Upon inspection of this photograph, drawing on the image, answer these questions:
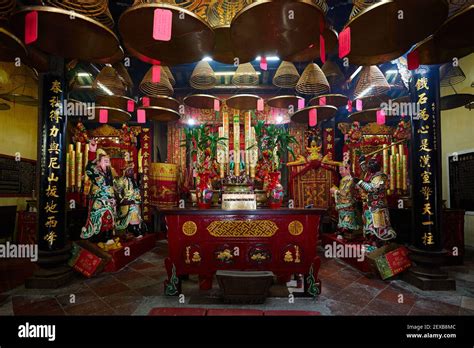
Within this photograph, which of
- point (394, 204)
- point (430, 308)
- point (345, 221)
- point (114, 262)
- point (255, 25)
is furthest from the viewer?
point (394, 204)

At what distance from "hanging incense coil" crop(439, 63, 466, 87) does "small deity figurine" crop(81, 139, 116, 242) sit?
23.8 ft

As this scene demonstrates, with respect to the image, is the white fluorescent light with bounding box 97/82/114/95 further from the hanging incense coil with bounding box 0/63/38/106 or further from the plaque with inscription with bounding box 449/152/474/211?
the plaque with inscription with bounding box 449/152/474/211

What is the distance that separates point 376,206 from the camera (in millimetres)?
5254

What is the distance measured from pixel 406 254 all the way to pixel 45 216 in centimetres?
638

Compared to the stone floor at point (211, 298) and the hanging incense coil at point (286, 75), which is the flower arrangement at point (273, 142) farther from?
the stone floor at point (211, 298)

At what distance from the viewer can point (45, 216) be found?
14.2 feet

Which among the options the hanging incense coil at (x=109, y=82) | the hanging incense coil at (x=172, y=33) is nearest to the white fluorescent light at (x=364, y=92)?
the hanging incense coil at (x=172, y=33)

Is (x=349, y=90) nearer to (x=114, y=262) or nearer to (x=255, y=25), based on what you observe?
(x=255, y=25)

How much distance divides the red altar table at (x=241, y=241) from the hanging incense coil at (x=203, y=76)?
123 inches

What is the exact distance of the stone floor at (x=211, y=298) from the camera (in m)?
3.38

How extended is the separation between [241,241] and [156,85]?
4.12m

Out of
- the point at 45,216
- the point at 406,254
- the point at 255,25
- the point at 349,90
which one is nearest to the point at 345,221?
the point at 406,254

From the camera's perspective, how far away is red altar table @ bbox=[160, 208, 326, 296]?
3633 mm

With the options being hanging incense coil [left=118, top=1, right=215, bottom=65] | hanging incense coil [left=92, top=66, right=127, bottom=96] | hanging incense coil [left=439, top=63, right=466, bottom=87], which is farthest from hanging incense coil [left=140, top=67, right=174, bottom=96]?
hanging incense coil [left=439, top=63, right=466, bottom=87]
